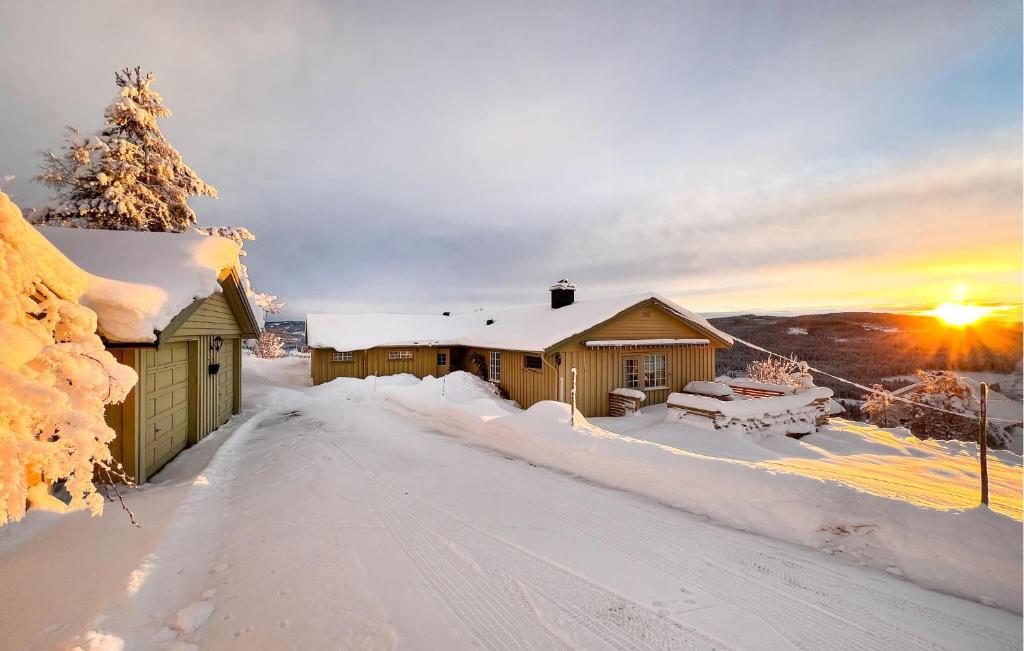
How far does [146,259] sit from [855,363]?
40.6 meters

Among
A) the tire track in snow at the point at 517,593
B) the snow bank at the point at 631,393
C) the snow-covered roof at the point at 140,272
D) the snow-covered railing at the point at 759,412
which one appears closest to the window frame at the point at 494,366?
the snow bank at the point at 631,393

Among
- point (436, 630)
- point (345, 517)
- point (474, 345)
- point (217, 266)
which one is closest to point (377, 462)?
point (345, 517)

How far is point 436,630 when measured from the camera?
9.87 feet

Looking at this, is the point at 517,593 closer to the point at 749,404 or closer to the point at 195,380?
the point at 195,380

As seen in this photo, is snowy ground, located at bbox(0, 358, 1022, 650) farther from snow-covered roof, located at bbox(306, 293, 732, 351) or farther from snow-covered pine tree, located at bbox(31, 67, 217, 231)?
snow-covered pine tree, located at bbox(31, 67, 217, 231)

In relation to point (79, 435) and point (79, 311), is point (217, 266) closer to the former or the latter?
point (79, 311)

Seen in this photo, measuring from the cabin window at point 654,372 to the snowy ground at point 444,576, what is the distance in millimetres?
9438

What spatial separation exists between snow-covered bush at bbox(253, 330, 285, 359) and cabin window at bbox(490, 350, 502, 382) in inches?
1090

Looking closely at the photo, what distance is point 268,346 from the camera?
126 feet

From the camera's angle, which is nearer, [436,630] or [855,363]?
[436,630]

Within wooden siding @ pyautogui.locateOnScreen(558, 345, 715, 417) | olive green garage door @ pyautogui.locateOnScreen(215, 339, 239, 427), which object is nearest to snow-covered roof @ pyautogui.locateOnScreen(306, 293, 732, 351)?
wooden siding @ pyautogui.locateOnScreen(558, 345, 715, 417)

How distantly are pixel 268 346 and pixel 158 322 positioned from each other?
37.4 meters

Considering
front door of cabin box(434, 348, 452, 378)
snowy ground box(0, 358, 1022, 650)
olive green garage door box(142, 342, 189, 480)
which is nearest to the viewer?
snowy ground box(0, 358, 1022, 650)

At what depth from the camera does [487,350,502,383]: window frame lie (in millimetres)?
18425
